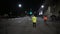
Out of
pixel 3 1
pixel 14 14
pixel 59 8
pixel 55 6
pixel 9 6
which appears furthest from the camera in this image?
pixel 14 14

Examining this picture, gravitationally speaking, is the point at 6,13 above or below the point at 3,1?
below

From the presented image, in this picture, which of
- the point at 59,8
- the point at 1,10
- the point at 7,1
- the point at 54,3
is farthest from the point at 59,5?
the point at 1,10

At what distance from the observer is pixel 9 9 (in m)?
75.8

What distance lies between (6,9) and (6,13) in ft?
11.7

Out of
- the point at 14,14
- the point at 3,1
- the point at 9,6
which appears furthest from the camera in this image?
the point at 14,14

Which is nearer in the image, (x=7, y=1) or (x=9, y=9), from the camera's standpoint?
(x=7, y=1)

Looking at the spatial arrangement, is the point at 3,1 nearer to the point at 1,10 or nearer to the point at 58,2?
the point at 1,10

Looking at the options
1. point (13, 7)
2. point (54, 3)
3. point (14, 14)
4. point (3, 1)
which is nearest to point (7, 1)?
point (3, 1)

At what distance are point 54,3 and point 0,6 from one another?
2700cm

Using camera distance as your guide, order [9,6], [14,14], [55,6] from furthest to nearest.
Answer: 1. [14,14]
2. [9,6]
3. [55,6]

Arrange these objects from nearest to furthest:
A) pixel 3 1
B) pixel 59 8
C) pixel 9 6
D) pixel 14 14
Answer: pixel 59 8, pixel 3 1, pixel 9 6, pixel 14 14

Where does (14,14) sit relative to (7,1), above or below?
below

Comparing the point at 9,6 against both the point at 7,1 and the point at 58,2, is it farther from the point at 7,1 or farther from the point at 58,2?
the point at 58,2

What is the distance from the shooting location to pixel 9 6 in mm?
74250
